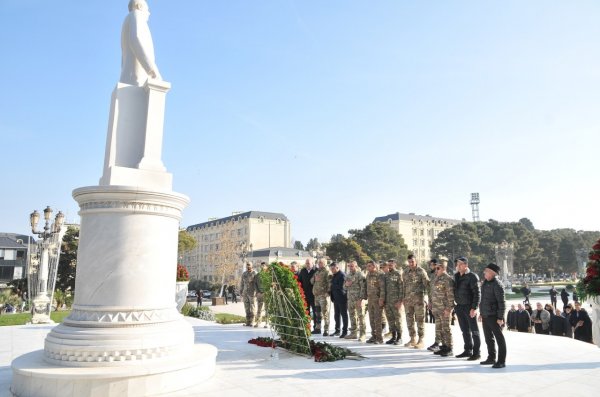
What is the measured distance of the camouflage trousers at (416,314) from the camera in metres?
8.38

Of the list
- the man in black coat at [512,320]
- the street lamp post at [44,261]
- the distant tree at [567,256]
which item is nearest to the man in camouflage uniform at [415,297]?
the man in black coat at [512,320]

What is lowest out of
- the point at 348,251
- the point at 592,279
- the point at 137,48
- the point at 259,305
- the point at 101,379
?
the point at 101,379

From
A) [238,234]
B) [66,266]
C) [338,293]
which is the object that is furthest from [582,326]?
[238,234]

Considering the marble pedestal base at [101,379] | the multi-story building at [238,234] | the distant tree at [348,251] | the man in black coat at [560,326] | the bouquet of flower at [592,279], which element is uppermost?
the multi-story building at [238,234]

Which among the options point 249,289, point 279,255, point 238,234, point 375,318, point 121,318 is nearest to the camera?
point 121,318

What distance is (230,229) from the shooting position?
301 ft

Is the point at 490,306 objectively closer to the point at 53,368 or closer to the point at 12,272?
the point at 53,368

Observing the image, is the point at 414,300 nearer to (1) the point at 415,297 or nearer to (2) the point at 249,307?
(1) the point at 415,297

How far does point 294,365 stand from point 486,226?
261ft

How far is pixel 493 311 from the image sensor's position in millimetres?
6816

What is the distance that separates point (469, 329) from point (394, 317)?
1859 millimetres

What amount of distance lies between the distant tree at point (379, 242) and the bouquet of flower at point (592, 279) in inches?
2145

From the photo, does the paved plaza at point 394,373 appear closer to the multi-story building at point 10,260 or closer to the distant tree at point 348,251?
the distant tree at point 348,251

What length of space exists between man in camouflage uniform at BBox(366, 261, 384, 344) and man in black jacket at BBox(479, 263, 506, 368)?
2.54m
